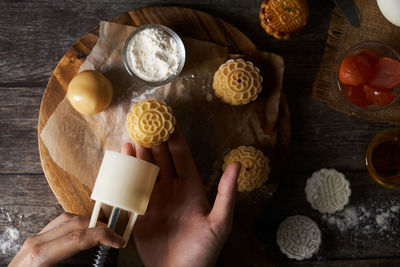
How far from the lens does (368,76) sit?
1225mm

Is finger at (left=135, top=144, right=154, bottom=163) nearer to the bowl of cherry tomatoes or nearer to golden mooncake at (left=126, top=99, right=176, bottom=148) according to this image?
golden mooncake at (left=126, top=99, right=176, bottom=148)

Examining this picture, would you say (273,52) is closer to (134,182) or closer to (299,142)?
(299,142)

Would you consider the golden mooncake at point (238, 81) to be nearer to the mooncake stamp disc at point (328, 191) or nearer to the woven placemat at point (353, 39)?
the woven placemat at point (353, 39)

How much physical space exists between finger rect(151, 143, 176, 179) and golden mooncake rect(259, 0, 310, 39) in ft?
1.76

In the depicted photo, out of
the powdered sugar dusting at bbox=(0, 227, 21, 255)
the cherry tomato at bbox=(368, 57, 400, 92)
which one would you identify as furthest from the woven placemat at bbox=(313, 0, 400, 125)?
the powdered sugar dusting at bbox=(0, 227, 21, 255)

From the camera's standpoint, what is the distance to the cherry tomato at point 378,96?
48.4 inches

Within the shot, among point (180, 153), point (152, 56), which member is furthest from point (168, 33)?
point (180, 153)

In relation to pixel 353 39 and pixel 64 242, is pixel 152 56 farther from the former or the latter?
pixel 353 39

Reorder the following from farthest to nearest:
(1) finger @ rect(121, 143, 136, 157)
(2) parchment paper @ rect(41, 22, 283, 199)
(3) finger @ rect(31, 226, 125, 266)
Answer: (2) parchment paper @ rect(41, 22, 283, 199), (1) finger @ rect(121, 143, 136, 157), (3) finger @ rect(31, 226, 125, 266)

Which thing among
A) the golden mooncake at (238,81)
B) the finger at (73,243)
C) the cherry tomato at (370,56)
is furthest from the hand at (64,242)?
the cherry tomato at (370,56)

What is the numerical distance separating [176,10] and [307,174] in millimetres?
714

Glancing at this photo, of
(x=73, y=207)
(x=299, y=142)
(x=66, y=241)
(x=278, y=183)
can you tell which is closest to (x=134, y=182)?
(x=66, y=241)

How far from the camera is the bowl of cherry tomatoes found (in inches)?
47.9

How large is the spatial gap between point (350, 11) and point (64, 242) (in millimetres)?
1150
